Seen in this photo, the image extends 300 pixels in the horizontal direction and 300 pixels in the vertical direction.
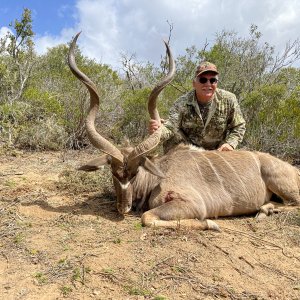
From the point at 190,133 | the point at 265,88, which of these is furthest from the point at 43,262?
the point at 265,88

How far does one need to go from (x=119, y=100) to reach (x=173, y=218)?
5372mm

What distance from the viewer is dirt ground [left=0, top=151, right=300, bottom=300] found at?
2.26 metres

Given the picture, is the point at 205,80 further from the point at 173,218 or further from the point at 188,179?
the point at 173,218

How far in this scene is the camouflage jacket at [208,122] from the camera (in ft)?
14.9

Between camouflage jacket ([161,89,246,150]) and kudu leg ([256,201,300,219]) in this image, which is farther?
camouflage jacket ([161,89,246,150])

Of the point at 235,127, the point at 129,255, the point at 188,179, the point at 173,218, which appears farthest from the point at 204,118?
the point at 129,255

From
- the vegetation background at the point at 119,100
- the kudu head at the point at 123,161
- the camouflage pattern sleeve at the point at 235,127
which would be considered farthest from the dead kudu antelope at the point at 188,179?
the vegetation background at the point at 119,100

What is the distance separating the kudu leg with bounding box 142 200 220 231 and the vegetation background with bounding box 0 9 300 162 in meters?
3.01

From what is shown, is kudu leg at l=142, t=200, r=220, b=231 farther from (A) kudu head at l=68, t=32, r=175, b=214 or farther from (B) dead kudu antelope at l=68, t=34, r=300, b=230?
(A) kudu head at l=68, t=32, r=175, b=214

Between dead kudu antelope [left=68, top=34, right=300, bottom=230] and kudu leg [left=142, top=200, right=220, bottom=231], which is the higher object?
dead kudu antelope [left=68, top=34, right=300, bottom=230]

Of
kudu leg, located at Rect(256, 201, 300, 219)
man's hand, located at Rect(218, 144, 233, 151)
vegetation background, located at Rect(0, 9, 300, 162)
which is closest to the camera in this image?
kudu leg, located at Rect(256, 201, 300, 219)

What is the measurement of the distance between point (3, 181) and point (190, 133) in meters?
2.16

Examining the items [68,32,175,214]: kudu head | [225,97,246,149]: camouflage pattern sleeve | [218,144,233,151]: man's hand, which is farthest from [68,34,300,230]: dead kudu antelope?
[225,97,246,149]: camouflage pattern sleeve

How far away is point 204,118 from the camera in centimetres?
456
